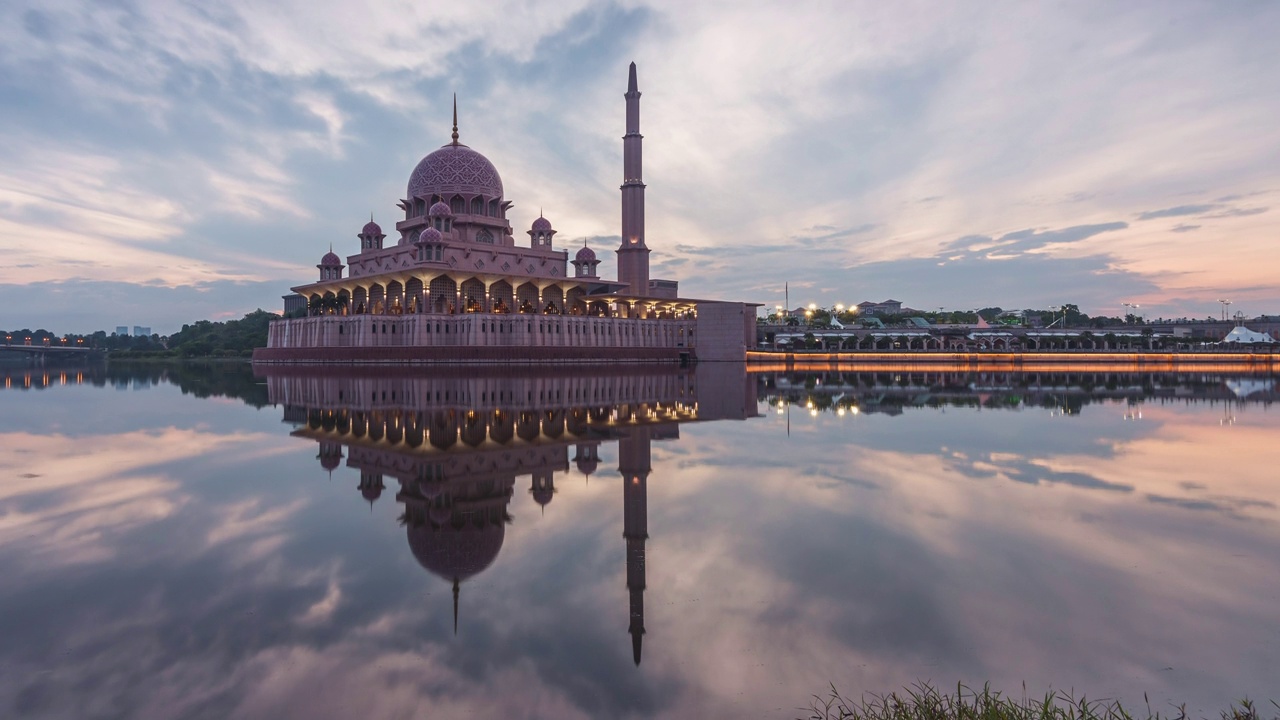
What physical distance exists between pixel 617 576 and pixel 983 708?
3.28 metres

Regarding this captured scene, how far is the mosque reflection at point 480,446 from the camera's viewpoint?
771 cm

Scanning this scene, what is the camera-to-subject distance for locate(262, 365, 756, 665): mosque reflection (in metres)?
7.71

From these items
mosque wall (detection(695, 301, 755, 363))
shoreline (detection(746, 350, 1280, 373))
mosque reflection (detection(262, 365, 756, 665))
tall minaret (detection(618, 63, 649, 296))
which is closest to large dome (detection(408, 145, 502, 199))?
tall minaret (detection(618, 63, 649, 296))

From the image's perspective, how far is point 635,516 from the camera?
29.0 ft

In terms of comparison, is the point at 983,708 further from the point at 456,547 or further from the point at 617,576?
the point at 456,547

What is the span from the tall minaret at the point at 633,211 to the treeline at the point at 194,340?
66274mm

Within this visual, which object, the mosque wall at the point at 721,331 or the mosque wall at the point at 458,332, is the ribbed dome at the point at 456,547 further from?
the mosque wall at the point at 721,331

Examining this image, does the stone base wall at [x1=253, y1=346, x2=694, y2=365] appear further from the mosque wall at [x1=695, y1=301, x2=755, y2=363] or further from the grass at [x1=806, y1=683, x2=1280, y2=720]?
the grass at [x1=806, y1=683, x2=1280, y2=720]

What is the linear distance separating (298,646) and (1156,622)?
6301mm

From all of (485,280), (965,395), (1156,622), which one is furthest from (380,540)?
(485,280)

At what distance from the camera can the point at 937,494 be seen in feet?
33.1

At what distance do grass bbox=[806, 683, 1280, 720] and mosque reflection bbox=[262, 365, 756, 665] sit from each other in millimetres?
1478

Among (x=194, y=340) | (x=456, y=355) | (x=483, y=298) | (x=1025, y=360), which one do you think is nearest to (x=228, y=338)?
(x=194, y=340)

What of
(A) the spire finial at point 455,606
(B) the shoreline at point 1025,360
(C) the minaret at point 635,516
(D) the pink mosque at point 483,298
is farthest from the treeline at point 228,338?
(A) the spire finial at point 455,606
